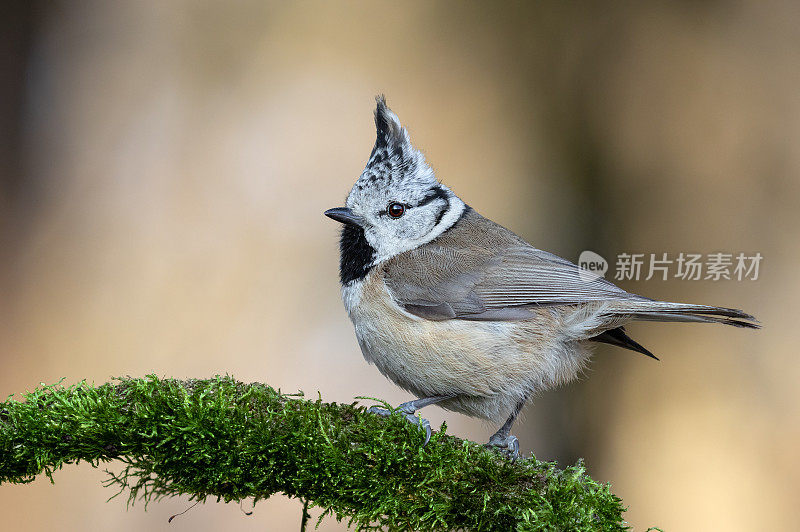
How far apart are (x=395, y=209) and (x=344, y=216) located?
21cm

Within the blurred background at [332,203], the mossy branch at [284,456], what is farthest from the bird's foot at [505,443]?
the blurred background at [332,203]

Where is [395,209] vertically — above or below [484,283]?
above

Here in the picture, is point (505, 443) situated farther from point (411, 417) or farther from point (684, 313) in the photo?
point (684, 313)

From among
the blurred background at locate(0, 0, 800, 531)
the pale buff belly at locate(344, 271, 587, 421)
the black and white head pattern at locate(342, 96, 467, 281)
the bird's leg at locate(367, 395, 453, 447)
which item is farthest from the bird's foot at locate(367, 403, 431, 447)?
the blurred background at locate(0, 0, 800, 531)

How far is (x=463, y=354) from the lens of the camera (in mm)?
2541

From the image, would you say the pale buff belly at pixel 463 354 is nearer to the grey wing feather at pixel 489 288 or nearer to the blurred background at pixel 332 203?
the grey wing feather at pixel 489 288

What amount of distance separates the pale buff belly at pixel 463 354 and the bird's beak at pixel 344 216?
0.24 m

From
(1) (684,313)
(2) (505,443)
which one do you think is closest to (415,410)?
(2) (505,443)

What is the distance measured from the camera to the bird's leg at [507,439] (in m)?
2.60

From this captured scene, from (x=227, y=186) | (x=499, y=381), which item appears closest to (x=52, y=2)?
(x=227, y=186)

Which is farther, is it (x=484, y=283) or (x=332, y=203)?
(x=332, y=203)

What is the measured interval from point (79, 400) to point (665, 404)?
12.5 feet

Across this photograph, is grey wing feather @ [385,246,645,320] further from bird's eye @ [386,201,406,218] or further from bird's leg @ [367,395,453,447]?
bird's leg @ [367,395,453,447]

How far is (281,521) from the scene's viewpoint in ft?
14.1
